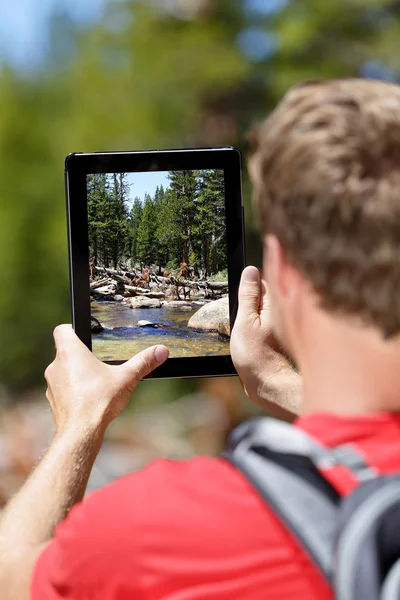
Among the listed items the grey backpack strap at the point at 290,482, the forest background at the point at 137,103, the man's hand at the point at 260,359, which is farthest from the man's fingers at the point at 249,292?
the forest background at the point at 137,103

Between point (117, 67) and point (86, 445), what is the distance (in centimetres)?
374

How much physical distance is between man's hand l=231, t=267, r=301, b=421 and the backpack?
61 cm

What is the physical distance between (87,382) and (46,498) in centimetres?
23

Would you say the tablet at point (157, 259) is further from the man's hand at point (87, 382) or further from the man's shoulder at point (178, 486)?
the man's shoulder at point (178, 486)

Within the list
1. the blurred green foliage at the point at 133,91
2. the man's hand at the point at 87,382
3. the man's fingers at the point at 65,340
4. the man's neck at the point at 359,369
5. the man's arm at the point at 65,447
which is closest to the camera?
the man's neck at the point at 359,369

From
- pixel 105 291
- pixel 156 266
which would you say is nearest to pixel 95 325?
pixel 105 291

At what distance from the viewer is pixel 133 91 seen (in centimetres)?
431

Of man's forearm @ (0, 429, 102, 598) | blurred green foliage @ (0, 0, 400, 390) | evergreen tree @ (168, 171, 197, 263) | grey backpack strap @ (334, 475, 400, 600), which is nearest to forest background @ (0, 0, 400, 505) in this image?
blurred green foliage @ (0, 0, 400, 390)

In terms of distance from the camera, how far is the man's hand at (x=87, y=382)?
1.06 metres

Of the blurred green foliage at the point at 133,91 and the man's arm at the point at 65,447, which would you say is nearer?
the man's arm at the point at 65,447

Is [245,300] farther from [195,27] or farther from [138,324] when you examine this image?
[195,27]

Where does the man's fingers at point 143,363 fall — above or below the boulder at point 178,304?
below

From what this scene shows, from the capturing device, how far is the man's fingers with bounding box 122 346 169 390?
1144 millimetres

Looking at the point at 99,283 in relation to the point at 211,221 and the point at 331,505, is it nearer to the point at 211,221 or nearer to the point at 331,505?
the point at 211,221
